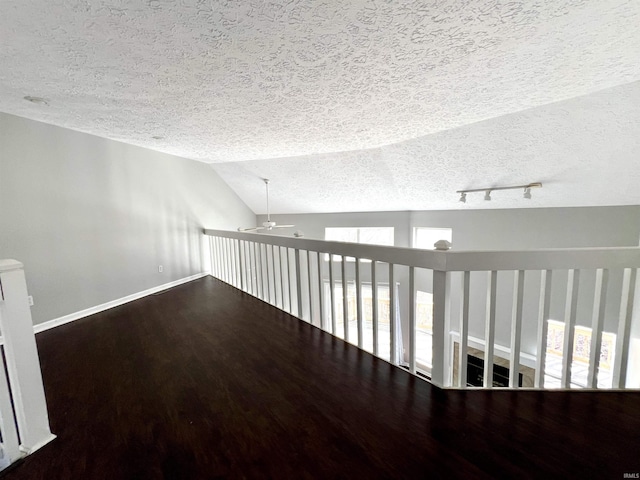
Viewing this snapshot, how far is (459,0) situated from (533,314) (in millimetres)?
5221

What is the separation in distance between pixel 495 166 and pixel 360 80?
269 cm

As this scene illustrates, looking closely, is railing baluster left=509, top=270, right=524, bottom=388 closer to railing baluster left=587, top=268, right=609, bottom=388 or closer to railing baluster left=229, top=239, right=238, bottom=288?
railing baluster left=587, top=268, right=609, bottom=388

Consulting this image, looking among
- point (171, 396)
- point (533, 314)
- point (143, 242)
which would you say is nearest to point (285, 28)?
point (171, 396)

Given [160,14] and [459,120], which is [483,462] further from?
[459,120]

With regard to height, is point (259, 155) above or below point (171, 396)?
above

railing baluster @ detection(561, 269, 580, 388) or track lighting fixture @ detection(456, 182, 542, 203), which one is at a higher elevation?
track lighting fixture @ detection(456, 182, 542, 203)

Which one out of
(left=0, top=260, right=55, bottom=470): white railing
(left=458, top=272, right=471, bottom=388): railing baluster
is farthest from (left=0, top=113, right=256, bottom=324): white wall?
(left=458, top=272, right=471, bottom=388): railing baluster

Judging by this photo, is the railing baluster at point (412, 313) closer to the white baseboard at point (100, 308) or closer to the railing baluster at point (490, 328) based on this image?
the railing baluster at point (490, 328)

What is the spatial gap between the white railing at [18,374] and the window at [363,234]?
562cm

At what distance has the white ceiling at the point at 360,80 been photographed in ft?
4.30

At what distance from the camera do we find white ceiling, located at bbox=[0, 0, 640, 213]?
131 centimetres

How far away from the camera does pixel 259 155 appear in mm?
4426

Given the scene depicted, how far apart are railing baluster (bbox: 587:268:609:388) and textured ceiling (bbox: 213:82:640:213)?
179 cm

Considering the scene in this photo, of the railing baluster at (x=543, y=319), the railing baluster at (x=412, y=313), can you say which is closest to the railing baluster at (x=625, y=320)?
the railing baluster at (x=543, y=319)
